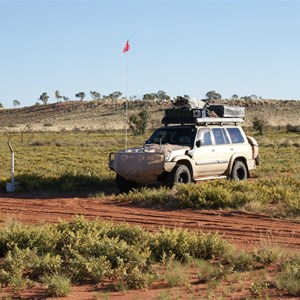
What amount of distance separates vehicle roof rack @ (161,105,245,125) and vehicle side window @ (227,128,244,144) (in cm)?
25

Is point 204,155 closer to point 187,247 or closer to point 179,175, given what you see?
point 179,175

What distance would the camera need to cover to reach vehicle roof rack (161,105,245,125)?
1570 centimetres

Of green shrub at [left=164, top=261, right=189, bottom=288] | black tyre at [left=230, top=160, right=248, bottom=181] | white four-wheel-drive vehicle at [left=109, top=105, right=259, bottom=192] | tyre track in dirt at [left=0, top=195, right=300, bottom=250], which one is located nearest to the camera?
green shrub at [left=164, top=261, right=189, bottom=288]

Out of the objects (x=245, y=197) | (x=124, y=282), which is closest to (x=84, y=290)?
(x=124, y=282)

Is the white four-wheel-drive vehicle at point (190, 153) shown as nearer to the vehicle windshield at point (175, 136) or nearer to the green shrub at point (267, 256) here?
the vehicle windshield at point (175, 136)

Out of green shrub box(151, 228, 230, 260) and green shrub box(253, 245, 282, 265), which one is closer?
green shrub box(253, 245, 282, 265)

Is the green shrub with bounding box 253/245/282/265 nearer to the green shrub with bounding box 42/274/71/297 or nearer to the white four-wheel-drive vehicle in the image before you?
the green shrub with bounding box 42/274/71/297

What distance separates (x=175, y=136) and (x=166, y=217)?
15.2 ft

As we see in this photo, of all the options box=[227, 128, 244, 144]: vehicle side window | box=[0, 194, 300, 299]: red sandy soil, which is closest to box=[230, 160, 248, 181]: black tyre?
box=[227, 128, 244, 144]: vehicle side window

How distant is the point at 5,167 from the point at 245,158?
1082cm

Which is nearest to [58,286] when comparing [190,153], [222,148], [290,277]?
[290,277]

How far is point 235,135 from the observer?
55.4 ft

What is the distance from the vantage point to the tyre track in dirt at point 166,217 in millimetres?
9531

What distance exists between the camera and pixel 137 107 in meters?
107
